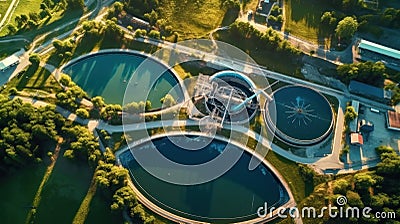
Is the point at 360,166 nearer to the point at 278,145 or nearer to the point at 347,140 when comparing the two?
the point at 347,140

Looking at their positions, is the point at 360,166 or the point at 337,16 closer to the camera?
the point at 360,166

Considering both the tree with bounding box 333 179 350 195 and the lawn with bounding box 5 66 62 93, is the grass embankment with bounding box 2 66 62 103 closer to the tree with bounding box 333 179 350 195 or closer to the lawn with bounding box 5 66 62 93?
the lawn with bounding box 5 66 62 93

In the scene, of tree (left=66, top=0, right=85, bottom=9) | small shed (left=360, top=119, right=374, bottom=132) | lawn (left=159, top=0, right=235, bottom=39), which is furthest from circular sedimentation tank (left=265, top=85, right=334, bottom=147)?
tree (left=66, top=0, right=85, bottom=9)

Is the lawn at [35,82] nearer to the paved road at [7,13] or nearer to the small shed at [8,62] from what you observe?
the small shed at [8,62]

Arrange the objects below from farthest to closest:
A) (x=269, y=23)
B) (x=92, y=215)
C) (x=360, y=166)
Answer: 1. (x=269, y=23)
2. (x=360, y=166)
3. (x=92, y=215)

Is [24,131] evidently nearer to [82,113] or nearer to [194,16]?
[82,113]

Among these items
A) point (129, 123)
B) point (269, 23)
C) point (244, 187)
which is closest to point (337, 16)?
point (269, 23)

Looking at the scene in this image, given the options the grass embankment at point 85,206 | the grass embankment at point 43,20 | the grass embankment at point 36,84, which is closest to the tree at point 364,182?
the grass embankment at point 85,206

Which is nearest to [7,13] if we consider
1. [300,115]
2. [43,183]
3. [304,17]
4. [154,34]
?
[154,34]
